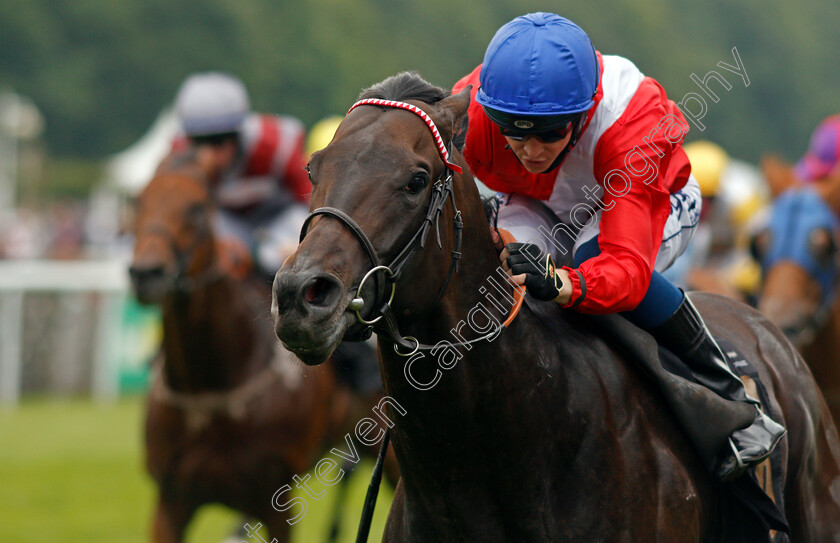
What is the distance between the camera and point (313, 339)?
2.56 metres

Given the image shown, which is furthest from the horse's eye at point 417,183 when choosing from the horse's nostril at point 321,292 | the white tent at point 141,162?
the white tent at point 141,162

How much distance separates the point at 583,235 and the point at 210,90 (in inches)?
169

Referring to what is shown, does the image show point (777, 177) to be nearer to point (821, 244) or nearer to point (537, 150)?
point (821, 244)

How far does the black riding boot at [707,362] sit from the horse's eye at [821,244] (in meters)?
3.09

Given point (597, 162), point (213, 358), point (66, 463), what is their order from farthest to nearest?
point (66, 463), point (213, 358), point (597, 162)

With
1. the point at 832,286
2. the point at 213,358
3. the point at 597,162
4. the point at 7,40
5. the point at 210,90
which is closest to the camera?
the point at 597,162

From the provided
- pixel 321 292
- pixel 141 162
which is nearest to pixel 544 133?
pixel 321 292

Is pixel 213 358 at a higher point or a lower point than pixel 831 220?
lower

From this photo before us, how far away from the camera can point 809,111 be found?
3909 cm

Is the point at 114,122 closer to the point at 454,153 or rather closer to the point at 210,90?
the point at 210,90

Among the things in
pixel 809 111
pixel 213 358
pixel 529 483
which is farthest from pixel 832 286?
pixel 809 111

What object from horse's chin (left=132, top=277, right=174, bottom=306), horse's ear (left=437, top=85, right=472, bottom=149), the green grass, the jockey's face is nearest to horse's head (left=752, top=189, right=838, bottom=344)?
the green grass

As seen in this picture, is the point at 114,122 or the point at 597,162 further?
the point at 114,122

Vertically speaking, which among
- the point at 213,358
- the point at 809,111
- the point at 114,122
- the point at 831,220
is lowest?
the point at 114,122
